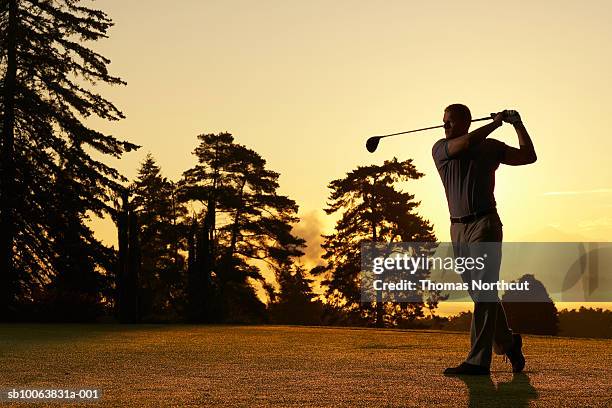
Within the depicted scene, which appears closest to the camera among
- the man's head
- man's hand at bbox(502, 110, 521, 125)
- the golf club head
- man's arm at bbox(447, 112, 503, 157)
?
man's arm at bbox(447, 112, 503, 157)

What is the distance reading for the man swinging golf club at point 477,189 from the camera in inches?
352

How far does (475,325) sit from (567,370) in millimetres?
1922

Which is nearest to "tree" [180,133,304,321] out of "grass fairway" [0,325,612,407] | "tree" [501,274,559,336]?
"tree" [501,274,559,336]

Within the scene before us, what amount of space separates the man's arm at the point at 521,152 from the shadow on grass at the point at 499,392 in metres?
1.88

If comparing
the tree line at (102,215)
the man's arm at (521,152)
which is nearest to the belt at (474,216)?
the man's arm at (521,152)

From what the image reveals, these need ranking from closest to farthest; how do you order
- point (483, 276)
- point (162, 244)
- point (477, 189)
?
point (477, 189), point (483, 276), point (162, 244)

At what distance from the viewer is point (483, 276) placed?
911 cm

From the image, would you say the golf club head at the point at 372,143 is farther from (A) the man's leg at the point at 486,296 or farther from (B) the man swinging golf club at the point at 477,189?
(A) the man's leg at the point at 486,296

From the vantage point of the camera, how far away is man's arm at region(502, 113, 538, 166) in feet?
29.8

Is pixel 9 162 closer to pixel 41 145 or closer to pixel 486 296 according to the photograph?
pixel 41 145

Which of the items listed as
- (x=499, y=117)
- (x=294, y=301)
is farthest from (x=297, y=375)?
(x=294, y=301)

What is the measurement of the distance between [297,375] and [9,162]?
30.9 m

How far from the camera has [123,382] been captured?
903 centimetres

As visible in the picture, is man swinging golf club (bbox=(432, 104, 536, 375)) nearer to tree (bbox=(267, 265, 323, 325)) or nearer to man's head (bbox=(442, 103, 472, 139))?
man's head (bbox=(442, 103, 472, 139))
